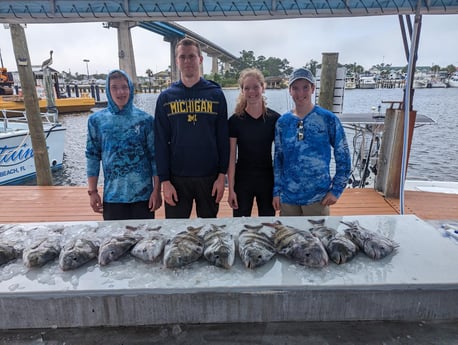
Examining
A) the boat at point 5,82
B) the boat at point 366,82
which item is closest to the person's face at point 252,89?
the boat at point 5,82

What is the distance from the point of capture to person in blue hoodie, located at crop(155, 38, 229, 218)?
92.1 inches

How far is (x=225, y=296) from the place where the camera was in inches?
54.1

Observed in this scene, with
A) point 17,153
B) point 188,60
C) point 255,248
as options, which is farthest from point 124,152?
point 17,153

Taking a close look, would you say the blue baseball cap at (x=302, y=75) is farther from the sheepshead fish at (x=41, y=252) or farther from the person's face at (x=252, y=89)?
the sheepshead fish at (x=41, y=252)

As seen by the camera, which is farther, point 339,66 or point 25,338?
point 339,66

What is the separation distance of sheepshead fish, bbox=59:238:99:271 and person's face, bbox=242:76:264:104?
4.88ft

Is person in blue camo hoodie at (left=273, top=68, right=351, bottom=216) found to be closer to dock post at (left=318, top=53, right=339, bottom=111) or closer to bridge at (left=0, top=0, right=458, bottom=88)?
bridge at (left=0, top=0, right=458, bottom=88)

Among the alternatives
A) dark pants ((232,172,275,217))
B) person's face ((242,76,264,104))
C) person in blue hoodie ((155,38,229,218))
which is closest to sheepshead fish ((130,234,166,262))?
person in blue hoodie ((155,38,229,218))

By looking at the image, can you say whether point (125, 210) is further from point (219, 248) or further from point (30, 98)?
point (30, 98)

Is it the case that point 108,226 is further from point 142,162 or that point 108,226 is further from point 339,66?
point 339,66

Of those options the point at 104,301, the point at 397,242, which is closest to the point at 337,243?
the point at 397,242

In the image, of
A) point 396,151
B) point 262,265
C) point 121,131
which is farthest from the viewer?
point 396,151

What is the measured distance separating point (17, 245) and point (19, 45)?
15.6 feet

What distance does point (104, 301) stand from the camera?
53.7 inches
